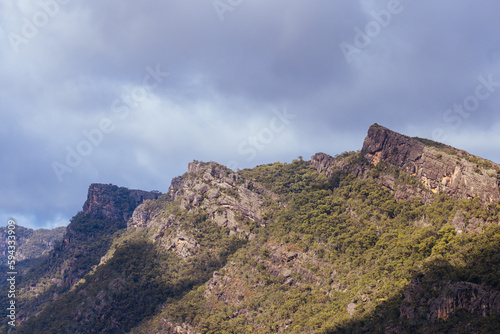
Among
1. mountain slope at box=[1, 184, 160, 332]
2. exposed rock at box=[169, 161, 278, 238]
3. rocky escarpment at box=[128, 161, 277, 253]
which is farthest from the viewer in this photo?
mountain slope at box=[1, 184, 160, 332]

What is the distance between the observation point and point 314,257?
101750mm

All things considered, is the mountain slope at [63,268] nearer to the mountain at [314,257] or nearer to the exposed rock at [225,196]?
the mountain at [314,257]

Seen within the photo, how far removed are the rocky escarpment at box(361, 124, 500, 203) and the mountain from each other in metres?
0.33

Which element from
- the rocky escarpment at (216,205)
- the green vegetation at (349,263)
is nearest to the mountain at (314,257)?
the green vegetation at (349,263)

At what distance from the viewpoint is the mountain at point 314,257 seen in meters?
66.8

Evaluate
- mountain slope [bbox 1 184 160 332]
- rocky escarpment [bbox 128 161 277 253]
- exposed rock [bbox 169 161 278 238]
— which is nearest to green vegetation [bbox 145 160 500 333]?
rocky escarpment [bbox 128 161 277 253]

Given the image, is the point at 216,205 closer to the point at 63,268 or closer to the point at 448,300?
the point at 63,268

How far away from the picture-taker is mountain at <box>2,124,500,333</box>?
219ft

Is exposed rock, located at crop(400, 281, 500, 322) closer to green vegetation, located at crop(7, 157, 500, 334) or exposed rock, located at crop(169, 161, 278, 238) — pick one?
green vegetation, located at crop(7, 157, 500, 334)

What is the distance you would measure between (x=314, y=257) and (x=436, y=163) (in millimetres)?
40986

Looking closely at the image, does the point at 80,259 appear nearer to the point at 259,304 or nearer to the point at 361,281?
the point at 259,304

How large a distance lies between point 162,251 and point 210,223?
21138 millimetres

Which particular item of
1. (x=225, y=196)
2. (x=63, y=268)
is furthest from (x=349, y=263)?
(x=63, y=268)

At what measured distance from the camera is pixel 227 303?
346 feet
